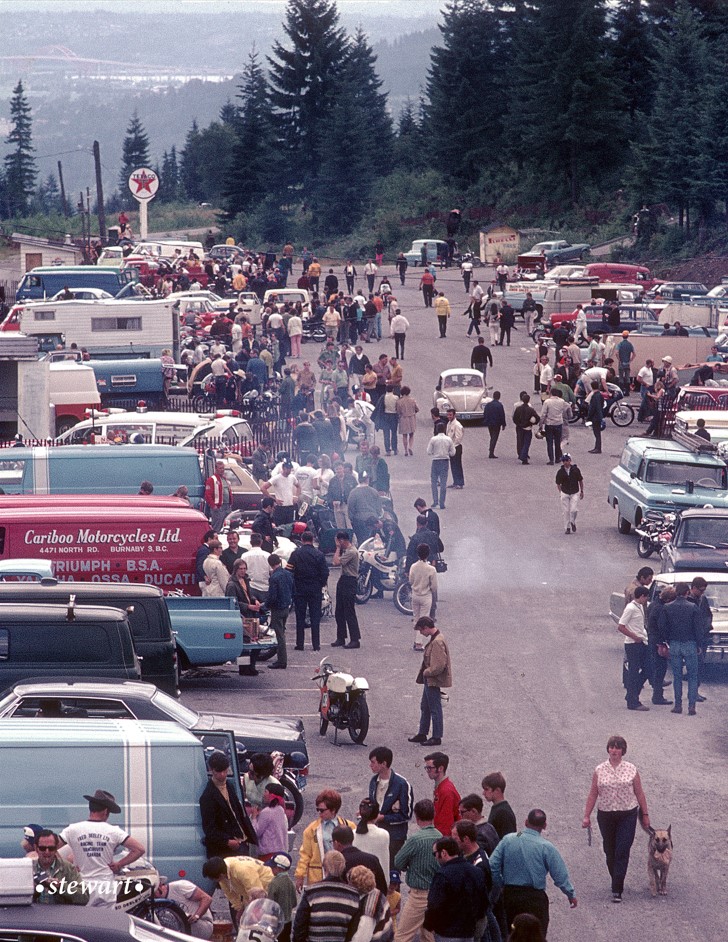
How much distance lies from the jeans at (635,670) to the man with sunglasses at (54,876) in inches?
390

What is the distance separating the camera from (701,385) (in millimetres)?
38969

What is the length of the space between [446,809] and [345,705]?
4.88 metres

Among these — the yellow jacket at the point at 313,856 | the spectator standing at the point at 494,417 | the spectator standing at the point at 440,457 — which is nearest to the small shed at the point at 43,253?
the spectator standing at the point at 494,417

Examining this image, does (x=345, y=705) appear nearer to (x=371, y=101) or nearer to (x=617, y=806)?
(x=617, y=806)

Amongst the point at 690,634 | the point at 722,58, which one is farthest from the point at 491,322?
the point at 690,634

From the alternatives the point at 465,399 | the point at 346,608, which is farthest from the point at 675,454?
the point at 465,399

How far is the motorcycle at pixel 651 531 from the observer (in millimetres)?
27414

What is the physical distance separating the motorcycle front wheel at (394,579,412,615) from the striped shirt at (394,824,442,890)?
12.7m

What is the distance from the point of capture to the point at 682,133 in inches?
2931

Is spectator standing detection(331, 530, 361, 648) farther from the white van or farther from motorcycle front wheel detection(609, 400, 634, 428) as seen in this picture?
motorcycle front wheel detection(609, 400, 634, 428)

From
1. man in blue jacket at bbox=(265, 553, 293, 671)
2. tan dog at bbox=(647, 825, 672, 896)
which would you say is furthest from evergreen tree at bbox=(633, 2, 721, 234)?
tan dog at bbox=(647, 825, 672, 896)

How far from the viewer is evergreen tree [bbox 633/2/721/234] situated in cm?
7206

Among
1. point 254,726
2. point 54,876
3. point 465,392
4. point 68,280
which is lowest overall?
point 254,726

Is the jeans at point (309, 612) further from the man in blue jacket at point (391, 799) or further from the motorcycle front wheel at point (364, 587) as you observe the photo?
the man in blue jacket at point (391, 799)
